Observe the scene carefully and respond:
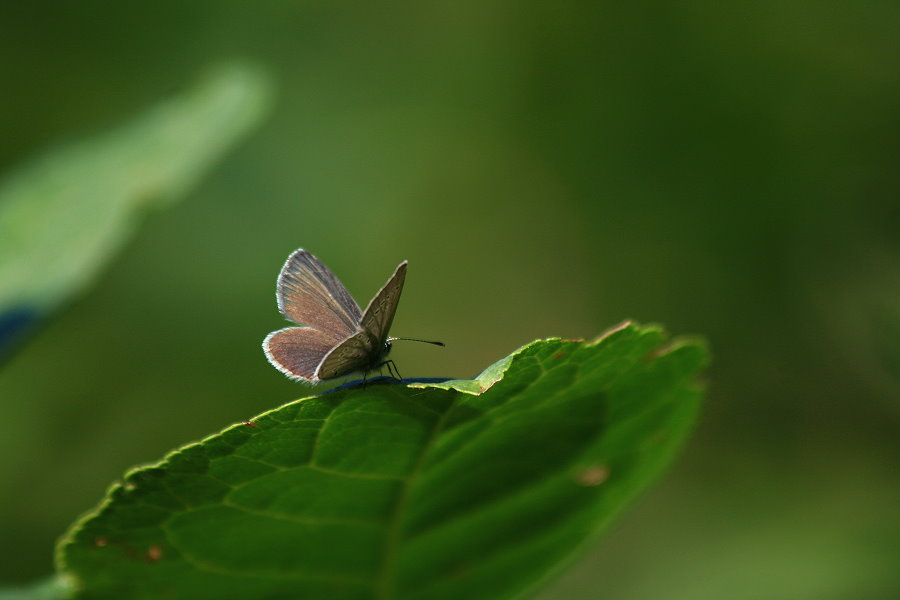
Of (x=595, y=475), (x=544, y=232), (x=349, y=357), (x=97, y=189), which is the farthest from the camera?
(x=544, y=232)

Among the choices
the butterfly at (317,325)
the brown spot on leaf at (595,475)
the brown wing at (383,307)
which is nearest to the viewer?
the brown spot on leaf at (595,475)

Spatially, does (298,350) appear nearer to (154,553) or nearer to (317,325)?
(317,325)

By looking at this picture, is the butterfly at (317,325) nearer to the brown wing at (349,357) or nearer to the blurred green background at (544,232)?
the brown wing at (349,357)

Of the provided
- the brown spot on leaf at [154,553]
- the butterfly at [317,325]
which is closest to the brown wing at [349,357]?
the butterfly at [317,325]

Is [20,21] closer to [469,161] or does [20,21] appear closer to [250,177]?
[250,177]

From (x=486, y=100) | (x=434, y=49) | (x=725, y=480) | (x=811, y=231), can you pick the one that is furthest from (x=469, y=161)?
(x=725, y=480)

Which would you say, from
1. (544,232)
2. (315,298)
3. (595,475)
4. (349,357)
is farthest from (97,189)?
(544,232)

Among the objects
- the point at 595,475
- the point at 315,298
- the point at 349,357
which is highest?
the point at 315,298
